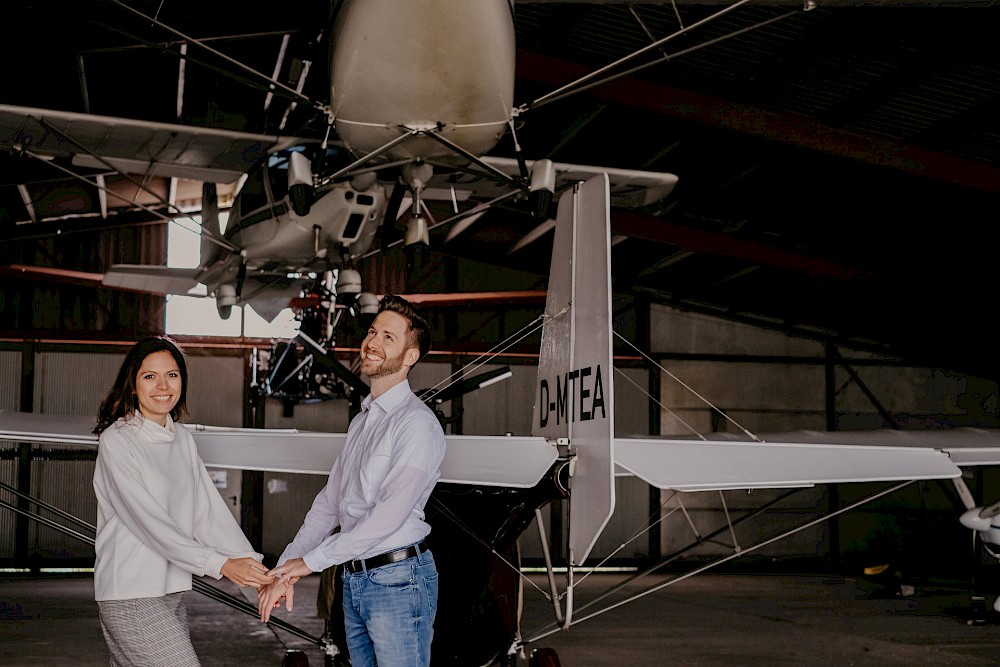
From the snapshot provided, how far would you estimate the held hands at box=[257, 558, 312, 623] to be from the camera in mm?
2453

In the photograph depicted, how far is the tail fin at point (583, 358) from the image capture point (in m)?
3.42

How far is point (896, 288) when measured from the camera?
41.9ft

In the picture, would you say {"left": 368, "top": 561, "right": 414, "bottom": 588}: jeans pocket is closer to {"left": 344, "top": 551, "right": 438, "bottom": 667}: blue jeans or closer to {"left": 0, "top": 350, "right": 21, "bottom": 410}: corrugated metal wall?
{"left": 344, "top": 551, "right": 438, "bottom": 667}: blue jeans

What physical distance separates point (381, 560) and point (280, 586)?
0.27 metres

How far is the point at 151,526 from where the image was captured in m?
2.30

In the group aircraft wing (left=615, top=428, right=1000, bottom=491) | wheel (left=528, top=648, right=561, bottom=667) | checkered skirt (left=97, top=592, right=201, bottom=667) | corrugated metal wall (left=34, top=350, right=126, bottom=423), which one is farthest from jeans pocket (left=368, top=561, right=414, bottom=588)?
corrugated metal wall (left=34, top=350, right=126, bottom=423)

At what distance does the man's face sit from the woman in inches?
19.6

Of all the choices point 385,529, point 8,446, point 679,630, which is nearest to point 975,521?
point 679,630

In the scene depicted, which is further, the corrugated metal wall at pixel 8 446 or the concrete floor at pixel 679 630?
the corrugated metal wall at pixel 8 446

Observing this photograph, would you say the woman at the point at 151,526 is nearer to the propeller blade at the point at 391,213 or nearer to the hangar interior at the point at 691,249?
the propeller blade at the point at 391,213

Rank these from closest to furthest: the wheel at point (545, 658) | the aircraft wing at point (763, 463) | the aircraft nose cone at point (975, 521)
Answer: the aircraft wing at point (763, 463) < the wheel at point (545, 658) < the aircraft nose cone at point (975, 521)

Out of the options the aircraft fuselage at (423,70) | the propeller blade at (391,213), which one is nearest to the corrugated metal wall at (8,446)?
the propeller blade at (391,213)

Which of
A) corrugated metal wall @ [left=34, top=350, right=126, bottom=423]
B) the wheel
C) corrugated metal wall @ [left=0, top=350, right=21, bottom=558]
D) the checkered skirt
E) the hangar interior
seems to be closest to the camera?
the checkered skirt

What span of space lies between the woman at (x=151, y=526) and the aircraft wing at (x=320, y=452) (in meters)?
1.31
